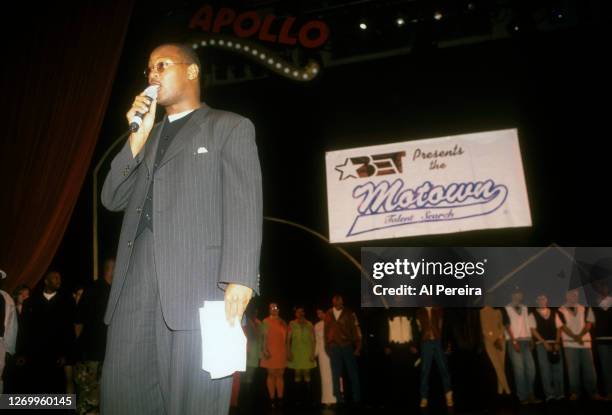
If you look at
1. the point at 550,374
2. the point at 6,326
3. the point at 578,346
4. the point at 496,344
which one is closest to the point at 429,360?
the point at 496,344

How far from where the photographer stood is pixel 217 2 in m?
8.80

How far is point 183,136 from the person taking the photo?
6.56 feet

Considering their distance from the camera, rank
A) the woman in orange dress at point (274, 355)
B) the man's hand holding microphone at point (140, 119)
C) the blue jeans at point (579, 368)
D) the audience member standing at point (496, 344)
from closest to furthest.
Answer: the man's hand holding microphone at point (140, 119), the blue jeans at point (579, 368), the audience member standing at point (496, 344), the woman in orange dress at point (274, 355)

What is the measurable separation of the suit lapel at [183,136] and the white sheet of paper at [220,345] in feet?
1.71

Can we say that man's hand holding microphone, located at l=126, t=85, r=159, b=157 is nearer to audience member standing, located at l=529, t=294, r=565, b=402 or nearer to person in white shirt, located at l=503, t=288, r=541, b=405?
person in white shirt, located at l=503, t=288, r=541, b=405

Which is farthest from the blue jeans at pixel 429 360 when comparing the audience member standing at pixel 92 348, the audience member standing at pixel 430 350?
the audience member standing at pixel 92 348

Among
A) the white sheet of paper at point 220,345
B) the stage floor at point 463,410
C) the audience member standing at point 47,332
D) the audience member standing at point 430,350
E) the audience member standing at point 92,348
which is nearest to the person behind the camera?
the white sheet of paper at point 220,345

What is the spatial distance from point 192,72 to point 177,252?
0.68 m

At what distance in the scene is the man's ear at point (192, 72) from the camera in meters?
2.14

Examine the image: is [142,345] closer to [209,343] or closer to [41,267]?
[209,343]

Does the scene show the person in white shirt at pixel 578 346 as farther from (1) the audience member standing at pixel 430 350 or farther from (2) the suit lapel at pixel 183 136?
(2) the suit lapel at pixel 183 136

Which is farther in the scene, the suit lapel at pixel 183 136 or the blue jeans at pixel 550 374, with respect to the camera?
the blue jeans at pixel 550 374

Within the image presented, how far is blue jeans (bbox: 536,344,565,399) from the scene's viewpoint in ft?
25.6

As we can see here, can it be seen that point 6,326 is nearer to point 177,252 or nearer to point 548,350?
point 177,252
